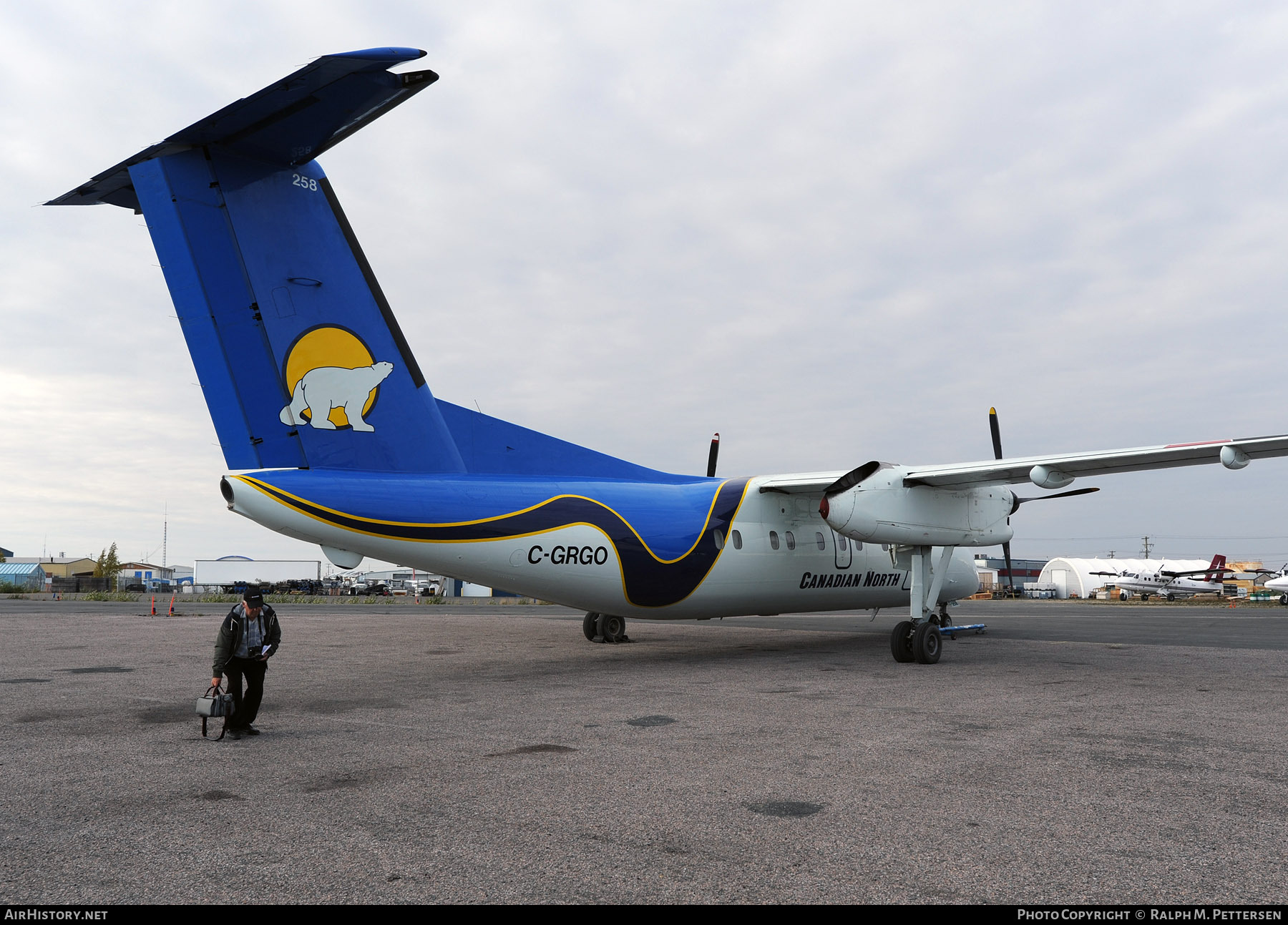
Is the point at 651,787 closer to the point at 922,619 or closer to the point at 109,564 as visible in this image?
the point at 922,619

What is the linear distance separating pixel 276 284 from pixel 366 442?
2132 mm

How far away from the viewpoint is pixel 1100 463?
1261cm

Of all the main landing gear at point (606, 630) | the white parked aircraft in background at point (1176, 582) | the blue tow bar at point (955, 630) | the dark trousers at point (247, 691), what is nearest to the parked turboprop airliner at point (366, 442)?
the dark trousers at point (247, 691)

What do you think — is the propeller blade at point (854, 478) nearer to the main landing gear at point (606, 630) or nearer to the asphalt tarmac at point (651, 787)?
the asphalt tarmac at point (651, 787)

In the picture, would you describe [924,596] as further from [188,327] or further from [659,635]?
[188,327]

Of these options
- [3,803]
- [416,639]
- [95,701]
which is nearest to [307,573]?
[416,639]

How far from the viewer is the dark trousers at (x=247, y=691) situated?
25.1ft

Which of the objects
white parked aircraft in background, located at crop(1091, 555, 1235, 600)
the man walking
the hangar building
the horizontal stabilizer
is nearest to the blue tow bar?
the man walking

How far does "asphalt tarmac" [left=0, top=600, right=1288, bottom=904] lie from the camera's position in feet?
13.4

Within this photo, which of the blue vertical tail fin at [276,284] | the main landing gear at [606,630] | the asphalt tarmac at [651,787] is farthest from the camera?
the main landing gear at [606,630]

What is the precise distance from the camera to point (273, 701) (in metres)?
9.75

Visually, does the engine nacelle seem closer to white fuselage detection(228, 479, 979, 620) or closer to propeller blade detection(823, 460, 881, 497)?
propeller blade detection(823, 460, 881, 497)
